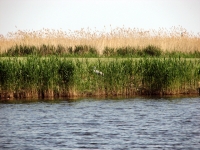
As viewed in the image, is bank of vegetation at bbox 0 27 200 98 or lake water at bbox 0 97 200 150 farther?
bank of vegetation at bbox 0 27 200 98

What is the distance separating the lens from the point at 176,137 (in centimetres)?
1170

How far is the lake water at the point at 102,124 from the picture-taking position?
36.8 feet

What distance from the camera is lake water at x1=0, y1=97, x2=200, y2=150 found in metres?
11.2

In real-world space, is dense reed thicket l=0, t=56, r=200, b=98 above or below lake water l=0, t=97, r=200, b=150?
above

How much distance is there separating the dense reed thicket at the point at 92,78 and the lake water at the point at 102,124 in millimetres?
759

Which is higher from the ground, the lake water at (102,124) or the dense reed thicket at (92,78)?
the dense reed thicket at (92,78)

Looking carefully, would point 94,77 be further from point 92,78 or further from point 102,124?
point 102,124

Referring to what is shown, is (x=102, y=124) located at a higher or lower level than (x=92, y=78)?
lower

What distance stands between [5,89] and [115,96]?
3.82 meters

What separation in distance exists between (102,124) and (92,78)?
4.90 meters

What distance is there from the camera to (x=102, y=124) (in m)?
13.3

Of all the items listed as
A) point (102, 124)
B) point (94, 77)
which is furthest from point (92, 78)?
point (102, 124)

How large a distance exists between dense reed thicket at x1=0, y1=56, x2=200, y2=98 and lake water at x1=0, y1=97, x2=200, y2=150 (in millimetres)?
759

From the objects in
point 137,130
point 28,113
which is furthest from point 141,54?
point 137,130
